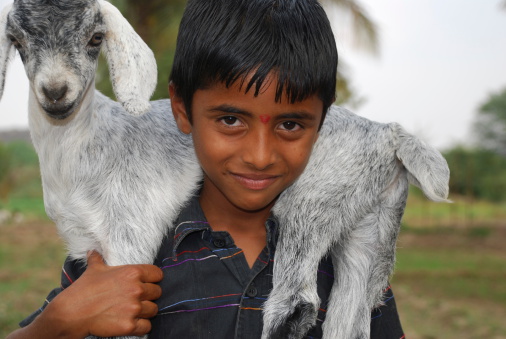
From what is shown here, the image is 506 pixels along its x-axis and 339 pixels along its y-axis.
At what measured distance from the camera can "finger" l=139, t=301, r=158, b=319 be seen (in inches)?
58.1

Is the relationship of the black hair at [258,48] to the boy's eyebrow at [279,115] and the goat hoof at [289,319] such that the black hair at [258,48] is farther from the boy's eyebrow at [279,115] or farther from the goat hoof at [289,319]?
the goat hoof at [289,319]

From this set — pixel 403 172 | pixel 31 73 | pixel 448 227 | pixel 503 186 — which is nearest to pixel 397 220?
pixel 403 172

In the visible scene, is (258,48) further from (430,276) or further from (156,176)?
(430,276)

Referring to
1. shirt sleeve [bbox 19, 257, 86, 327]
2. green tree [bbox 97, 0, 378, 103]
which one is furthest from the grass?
shirt sleeve [bbox 19, 257, 86, 327]

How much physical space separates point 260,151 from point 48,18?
26.6 inches

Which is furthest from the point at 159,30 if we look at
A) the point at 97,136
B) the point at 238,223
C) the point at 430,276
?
the point at 430,276

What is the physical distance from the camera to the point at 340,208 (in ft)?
5.79

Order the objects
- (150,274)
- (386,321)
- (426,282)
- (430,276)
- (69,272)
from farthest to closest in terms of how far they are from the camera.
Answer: (430,276) < (426,282) < (386,321) < (69,272) < (150,274)

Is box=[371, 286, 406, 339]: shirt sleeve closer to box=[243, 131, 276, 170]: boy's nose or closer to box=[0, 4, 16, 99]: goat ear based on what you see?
box=[243, 131, 276, 170]: boy's nose

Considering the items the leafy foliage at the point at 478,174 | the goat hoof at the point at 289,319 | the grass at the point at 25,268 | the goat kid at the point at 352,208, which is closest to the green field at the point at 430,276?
the grass at the point at 25,268

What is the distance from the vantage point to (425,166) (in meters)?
1.71

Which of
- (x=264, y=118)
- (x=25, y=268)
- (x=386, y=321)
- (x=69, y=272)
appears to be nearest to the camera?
(x=264, y=118)

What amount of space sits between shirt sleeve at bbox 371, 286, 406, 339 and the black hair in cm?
70

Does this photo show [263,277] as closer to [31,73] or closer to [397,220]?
[397,220]
